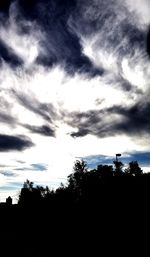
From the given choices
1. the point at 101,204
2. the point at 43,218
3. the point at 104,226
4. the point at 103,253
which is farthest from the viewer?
the point at 43,218

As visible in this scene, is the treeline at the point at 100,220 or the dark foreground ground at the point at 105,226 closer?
the dark foreground ground at the point at 105,226

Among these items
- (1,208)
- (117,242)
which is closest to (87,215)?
(117,242)

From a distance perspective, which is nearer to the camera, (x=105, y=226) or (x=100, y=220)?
(x=105, y=226)

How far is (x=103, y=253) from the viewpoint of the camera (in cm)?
1717

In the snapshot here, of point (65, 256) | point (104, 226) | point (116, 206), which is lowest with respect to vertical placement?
point (65, 256)

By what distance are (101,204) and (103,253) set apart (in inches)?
215

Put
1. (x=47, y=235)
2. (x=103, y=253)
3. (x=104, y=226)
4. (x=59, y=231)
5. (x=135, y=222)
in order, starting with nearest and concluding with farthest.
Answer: (x=103, y=253), (x=135, y=222), (x=104, y=226), (x=59, y=231), (x=47, y=235)

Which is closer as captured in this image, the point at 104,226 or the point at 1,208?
the point at 104,226

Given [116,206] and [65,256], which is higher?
[116,206]

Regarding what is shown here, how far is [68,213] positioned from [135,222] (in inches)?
457

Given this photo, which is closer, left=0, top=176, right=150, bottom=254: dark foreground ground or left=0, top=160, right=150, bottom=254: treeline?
left=0, top=176, right=150, bottom=254: dark foreground ground

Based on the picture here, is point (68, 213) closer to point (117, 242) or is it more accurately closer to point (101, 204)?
point (101, 204)

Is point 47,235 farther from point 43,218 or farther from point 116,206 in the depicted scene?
point 116,206

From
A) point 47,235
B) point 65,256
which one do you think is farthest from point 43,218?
point 65,256
